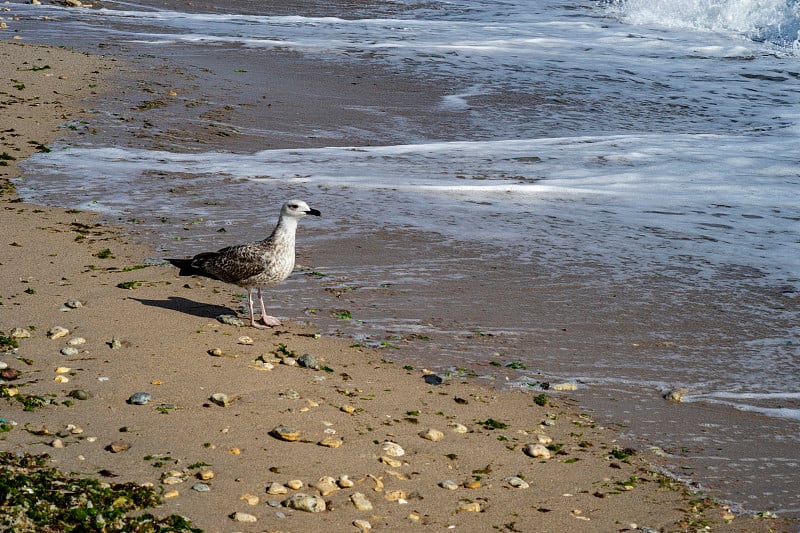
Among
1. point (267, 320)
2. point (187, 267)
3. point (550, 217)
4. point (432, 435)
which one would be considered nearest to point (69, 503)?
point (432, 435)

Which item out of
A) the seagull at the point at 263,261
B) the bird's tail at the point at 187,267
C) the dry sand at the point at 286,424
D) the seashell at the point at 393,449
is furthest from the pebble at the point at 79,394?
the bird's tail at the point at 187,267

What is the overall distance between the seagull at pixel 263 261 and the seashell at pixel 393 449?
1.98 meters

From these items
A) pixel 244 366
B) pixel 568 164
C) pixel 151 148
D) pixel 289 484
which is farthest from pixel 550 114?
pixel 289 484

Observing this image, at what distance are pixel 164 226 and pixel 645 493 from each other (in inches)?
234

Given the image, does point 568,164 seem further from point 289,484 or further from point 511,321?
point 289,484

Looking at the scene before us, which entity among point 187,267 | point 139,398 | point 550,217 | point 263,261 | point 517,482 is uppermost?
point 263,261

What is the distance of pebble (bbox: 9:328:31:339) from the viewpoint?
20.1 ft

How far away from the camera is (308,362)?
6.23 m

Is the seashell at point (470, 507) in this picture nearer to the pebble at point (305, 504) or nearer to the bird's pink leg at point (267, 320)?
the pebble at point (305, 504)

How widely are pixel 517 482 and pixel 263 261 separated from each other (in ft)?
8.84

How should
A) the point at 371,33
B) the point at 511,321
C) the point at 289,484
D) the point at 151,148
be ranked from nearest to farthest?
1. the point at 289,484
2. the point at 511,321
3. the point at 151,148
4. the point at 371,33

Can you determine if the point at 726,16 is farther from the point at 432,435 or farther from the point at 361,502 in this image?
the point at 361,502

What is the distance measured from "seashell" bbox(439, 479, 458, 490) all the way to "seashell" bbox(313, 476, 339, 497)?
578 mm

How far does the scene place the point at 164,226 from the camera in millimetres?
9320
